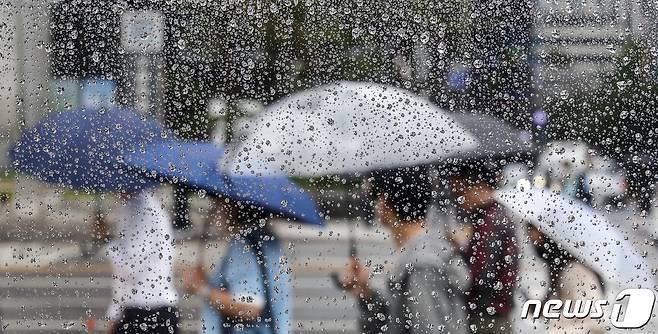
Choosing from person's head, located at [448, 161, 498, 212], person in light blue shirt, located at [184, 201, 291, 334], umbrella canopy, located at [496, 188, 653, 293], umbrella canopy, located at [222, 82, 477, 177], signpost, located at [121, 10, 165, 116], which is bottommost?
person in light blue shirt, located at [184, 201, 291, 334]

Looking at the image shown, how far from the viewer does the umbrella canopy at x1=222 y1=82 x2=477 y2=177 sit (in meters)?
1.84

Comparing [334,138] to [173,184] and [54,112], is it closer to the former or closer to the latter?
[173,184]

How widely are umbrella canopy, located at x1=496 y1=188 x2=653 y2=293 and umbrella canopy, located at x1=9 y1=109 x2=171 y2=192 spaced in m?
0.77

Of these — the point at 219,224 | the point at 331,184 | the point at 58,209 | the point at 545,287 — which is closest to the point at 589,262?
the point at 545,287

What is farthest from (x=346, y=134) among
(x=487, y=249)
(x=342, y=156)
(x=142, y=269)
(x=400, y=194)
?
(x=142, y=269)

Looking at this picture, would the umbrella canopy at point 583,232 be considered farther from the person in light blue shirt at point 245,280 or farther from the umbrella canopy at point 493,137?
the person in light blue shirt at point 245,280

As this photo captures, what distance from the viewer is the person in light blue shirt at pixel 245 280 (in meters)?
1.87

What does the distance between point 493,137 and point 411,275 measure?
0.34m

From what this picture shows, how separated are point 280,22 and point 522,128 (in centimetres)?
55

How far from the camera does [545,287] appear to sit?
6.15 feet

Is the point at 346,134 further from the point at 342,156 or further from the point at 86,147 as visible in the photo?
the point at 86,147

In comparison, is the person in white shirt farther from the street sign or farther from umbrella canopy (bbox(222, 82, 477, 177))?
the street sign

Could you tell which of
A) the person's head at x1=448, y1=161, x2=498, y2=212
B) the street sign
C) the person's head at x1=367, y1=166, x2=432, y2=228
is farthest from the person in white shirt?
the person's head at x1=448, y1=161, x2=498, y2=212

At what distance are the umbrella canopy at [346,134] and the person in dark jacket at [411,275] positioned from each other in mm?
53
